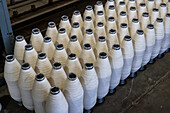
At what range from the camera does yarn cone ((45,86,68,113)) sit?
84 centimetres

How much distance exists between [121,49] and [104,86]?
0.78 feet

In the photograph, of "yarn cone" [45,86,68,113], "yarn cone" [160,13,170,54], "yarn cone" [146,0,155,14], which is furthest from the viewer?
Result: "yarn cone" [146,0,155,14]

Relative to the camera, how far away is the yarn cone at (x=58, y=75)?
94 cm

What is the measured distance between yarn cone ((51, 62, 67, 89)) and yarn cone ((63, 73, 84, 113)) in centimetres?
6

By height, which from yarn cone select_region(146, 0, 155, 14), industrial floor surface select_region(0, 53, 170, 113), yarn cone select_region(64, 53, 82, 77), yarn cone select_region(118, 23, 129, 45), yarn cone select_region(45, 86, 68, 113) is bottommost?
industrial floor surface select_region(0, 53, 170, 113)

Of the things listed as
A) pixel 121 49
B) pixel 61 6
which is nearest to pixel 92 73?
pixel 121 49

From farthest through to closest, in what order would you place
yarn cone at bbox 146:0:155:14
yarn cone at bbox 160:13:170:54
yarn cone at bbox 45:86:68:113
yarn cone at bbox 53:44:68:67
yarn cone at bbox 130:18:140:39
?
yarn cone at bbox 146:0:155:14, yarn cone at bbox 160:13:170:54, yarn cone at bbox 130:18:140:39, yarn cone at bbox 53:44:68:67, yarn cone at bbox 45:86:68:113

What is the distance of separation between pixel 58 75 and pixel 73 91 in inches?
4.3

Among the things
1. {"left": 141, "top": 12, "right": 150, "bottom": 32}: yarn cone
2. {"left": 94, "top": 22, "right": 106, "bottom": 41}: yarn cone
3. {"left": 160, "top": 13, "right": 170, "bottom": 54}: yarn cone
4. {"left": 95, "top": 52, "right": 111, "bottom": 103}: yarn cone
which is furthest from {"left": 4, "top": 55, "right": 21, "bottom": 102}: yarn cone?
{"left": 160, "top": 13, "right": 170, "bottom": 54}: yarn cone

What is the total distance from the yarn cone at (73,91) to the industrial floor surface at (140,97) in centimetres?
31

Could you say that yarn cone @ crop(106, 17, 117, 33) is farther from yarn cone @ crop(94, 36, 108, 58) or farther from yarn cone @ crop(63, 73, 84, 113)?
yarn cone @ crop(63, 73, 84, 113)

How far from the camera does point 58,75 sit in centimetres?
95

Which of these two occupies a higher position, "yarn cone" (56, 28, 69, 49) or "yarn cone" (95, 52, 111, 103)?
"yarn cone" (56, 28, 69, 49)

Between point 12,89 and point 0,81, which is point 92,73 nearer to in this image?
point 12,89
